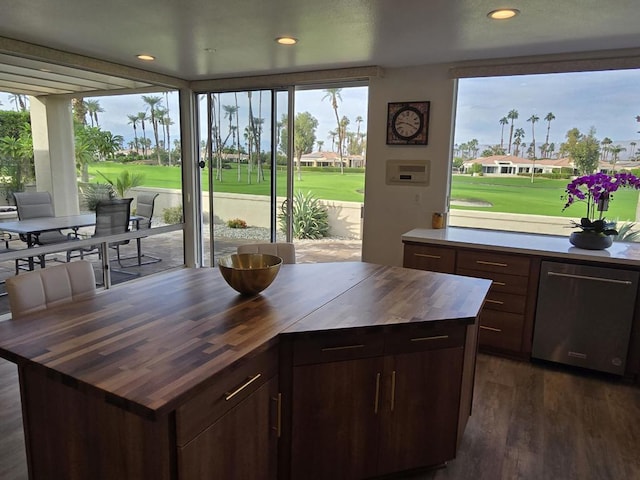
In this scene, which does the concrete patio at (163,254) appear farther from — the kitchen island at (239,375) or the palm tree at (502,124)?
the palm tree at (502,124)

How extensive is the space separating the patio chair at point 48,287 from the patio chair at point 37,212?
2.14 m

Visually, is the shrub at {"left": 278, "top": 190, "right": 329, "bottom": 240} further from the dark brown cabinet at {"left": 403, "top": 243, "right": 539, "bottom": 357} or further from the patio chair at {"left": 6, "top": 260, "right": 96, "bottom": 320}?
the patio chair at {"left": 6, "top": 260, "right": 96, "bottom": 320}

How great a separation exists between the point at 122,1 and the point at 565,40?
2.95 m

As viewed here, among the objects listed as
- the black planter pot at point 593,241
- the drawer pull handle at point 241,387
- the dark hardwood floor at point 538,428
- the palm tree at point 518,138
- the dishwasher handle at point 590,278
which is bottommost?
the dark hardwood floor at point 538,428

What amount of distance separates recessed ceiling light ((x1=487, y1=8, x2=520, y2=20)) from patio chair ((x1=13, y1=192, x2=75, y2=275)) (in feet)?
13.1

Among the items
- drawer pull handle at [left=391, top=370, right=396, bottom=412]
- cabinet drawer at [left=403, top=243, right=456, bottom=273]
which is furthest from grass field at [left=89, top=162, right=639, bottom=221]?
drawer pull handle at [left=391, top=370, right=396, bottom=412]

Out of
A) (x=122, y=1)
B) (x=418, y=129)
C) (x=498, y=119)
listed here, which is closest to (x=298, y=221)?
(x=418, y=129)

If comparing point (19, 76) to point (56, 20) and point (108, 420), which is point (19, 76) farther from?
point (108, 420)

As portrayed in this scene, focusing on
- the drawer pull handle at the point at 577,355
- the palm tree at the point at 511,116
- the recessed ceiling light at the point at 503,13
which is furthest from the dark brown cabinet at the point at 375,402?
the palm tree at the point at 511,116

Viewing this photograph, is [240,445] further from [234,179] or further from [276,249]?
[234,179]

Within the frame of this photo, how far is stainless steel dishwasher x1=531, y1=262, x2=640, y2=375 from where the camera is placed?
2938 millimetres

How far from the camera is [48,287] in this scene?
2.06m

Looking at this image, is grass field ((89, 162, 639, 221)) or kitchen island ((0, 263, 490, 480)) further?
grass field ((89, 162, 639, 221))

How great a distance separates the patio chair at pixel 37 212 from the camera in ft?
12.6
